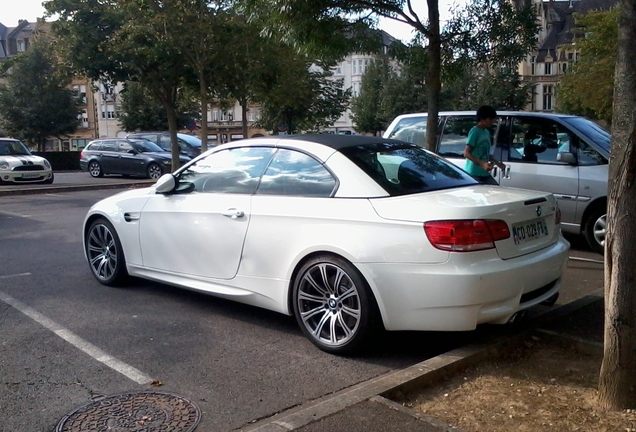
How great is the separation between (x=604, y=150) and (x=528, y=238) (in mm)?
4436

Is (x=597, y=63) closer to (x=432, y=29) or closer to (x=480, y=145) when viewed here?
(x=432, y=29)

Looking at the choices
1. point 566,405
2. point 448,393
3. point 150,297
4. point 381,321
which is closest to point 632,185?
point 566,405

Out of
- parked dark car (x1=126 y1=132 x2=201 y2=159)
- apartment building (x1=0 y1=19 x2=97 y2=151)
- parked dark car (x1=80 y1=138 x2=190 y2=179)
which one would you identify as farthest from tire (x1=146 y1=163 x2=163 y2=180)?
apartment building (x1=0 y1=19 x2=97 y2=151)

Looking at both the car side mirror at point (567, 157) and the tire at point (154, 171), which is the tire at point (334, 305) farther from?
the tire at point (154, 171)

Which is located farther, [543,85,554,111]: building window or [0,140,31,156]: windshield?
[543,85,554,111]: building window

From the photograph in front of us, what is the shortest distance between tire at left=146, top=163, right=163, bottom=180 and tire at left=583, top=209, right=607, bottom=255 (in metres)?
20.2

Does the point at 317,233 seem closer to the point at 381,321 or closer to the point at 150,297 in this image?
the point at 381,321

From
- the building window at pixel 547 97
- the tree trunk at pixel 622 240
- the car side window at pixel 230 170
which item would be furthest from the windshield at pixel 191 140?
the building window at pixel 547 97

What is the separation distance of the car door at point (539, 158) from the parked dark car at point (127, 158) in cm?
1864

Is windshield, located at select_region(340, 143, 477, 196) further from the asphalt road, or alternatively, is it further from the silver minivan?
the silver minivan

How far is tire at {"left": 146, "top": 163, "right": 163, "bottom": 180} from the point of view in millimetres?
26922

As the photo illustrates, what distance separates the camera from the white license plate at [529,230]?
4.95 meters

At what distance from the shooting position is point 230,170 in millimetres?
6141

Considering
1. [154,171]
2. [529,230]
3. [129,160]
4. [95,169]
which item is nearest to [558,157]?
[529,230]
